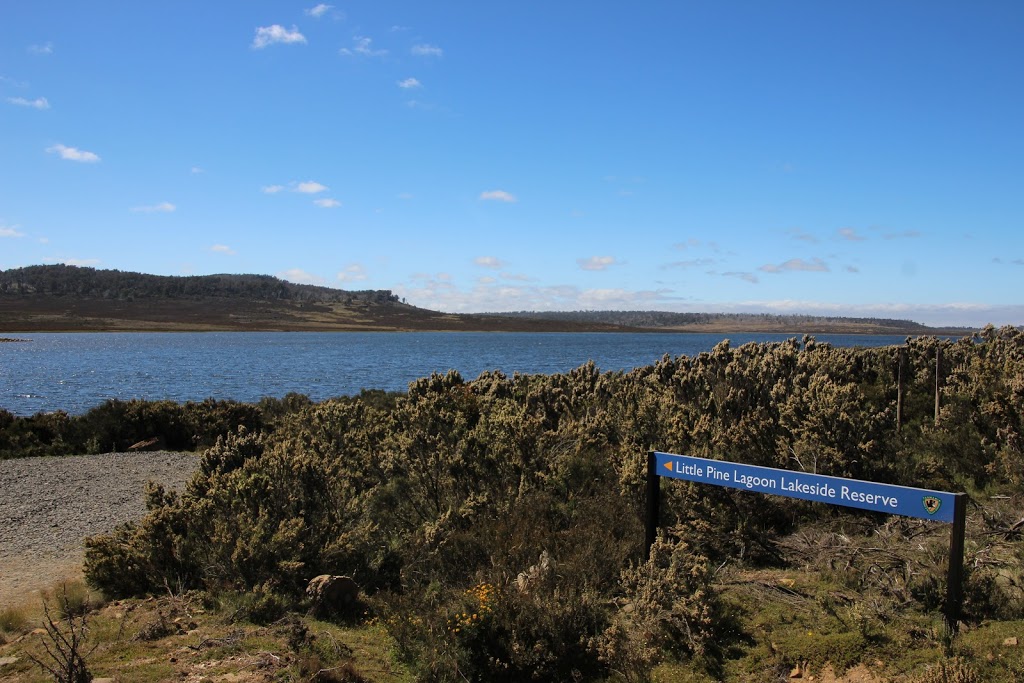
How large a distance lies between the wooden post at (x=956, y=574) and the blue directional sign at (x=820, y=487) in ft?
0.26

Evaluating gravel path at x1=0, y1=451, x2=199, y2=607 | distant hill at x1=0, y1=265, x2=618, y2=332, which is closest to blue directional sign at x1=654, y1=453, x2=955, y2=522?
gravel path at x1=0, y1=451, x2=199, y2=607

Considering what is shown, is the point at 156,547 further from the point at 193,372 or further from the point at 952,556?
the point at 193,372

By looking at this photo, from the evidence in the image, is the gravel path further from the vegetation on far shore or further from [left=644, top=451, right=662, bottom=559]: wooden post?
[left=644, top=451, right=662, bottom=559]: wooden post

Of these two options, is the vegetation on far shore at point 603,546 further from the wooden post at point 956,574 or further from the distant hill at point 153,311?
the distant hill at point 153,311

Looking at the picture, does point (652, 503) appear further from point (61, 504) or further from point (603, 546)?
point (61, 504)

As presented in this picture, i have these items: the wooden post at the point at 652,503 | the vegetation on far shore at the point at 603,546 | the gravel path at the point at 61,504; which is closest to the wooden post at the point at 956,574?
the vegetation on far shore at the point at 603,546

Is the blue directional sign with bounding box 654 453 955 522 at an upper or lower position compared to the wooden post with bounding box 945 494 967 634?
upper

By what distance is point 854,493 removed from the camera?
516 cm

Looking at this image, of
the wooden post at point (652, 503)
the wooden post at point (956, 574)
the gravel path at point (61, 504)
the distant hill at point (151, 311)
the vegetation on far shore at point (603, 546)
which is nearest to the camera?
the wooden post at point (956, 574)

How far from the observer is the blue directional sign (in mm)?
4949

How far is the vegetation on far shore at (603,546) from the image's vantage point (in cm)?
517

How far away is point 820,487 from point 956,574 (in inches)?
40.6

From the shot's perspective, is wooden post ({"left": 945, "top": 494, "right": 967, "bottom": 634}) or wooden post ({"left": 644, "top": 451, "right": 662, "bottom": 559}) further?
wooden post ({"left": 644, "top": 451, "right": 662, "bottom": 559})

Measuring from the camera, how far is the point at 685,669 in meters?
5.09
